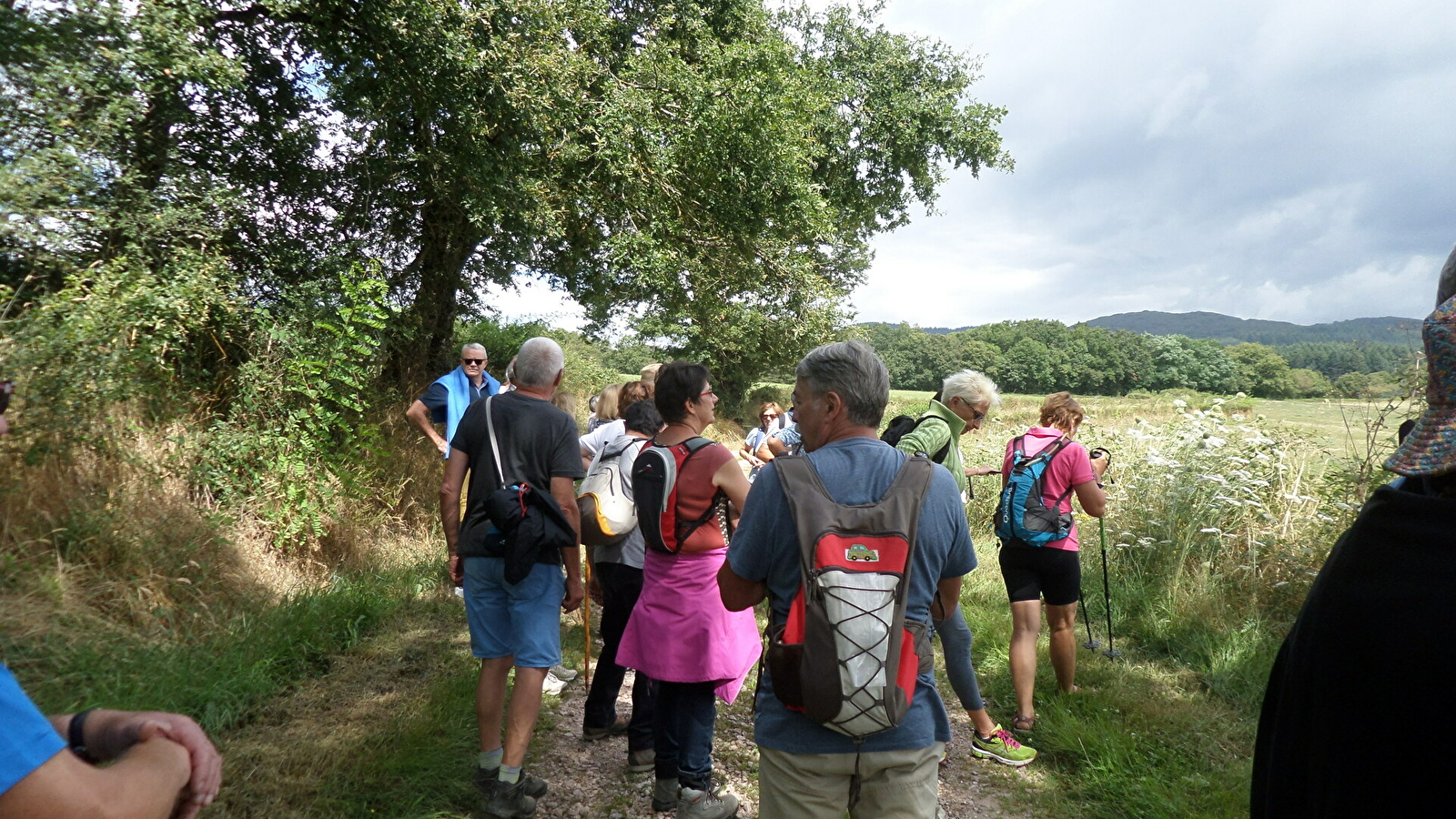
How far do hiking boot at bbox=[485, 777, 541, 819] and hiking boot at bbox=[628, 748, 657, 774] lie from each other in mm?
645

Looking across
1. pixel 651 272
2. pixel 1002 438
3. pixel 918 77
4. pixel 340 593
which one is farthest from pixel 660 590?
pixel 918 77

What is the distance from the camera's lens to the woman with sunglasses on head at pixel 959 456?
13.7ft

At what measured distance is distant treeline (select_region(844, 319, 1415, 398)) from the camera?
25875 millimetres

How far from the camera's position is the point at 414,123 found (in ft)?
27.7

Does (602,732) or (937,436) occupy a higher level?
(937,436)

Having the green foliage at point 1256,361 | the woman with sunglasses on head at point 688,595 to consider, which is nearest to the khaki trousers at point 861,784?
the woman with sunglasses on head at point 688,595

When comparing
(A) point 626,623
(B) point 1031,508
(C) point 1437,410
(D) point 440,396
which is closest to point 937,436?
(B) point 1031,508

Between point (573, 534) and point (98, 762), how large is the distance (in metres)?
2.29

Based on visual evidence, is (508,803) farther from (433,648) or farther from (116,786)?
(116,786)

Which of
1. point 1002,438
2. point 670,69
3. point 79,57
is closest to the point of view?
point 79,57

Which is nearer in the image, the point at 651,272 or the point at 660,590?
the point at 660,590

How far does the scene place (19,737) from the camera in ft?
3.48

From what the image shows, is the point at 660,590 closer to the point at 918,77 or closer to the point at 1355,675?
the point at 1355,675

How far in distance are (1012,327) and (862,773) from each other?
7325 centimetres
